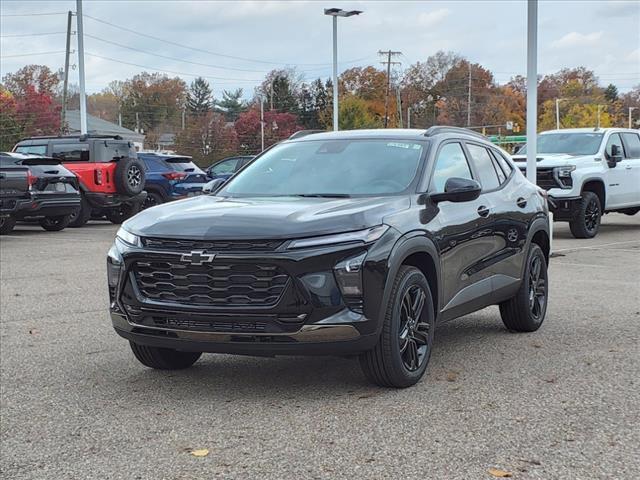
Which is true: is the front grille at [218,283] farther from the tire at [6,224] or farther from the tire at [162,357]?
the tire at [6,224]

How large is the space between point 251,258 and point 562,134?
552 inches

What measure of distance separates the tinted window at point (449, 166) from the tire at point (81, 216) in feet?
44.8

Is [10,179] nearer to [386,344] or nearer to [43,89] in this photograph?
[386,344]

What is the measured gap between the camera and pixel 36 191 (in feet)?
54.2

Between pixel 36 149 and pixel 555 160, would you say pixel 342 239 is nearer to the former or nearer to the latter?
pixel 555 160

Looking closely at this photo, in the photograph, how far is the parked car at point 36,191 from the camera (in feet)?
50.3

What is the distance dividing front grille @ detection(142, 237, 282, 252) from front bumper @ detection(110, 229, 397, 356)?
0.04 meters

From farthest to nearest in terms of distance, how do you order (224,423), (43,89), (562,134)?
(43,89) < (562,134) < (224,423)

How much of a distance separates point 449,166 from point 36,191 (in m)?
12.0

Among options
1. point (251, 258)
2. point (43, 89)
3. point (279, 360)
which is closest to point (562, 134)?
point (279, 360)

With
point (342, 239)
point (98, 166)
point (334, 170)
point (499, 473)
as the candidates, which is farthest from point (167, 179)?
point (499, 473)

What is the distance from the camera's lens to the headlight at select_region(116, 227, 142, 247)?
17.3 feet

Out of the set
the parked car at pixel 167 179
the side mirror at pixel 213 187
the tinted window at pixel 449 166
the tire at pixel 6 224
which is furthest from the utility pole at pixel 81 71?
Result: the tinted window at pixel 449 166

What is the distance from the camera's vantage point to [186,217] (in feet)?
17.4
